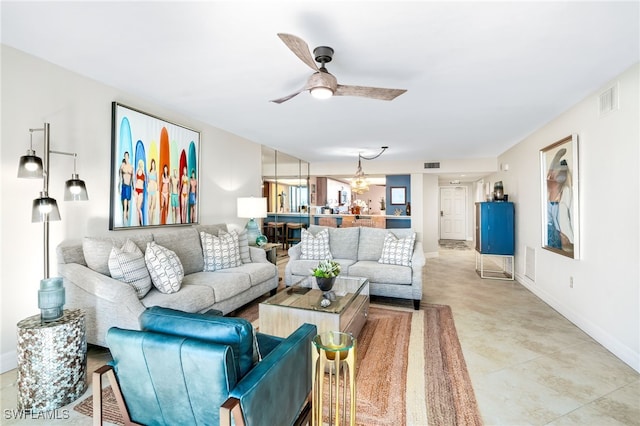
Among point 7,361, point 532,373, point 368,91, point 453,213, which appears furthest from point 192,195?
point 453,213

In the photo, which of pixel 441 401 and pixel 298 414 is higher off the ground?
pixel 298 414

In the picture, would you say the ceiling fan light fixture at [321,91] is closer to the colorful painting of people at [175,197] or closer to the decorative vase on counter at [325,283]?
the decorative vase on counter at [325,283]

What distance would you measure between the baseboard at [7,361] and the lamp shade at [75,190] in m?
1.21

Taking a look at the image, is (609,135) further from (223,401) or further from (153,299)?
(153,299)

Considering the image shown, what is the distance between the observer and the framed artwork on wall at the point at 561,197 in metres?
3.24

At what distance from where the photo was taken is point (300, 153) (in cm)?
652

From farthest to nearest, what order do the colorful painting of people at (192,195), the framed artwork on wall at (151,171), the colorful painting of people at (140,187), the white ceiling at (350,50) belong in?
the colorful painting of people at (192,195)
the colorful painting of people at (140,187)
the framed artwork on wall at (151,171)
the white ceiling at (350,50)

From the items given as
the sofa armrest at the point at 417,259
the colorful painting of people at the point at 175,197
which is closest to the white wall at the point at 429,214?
the sofa armrest at the point at 417,259

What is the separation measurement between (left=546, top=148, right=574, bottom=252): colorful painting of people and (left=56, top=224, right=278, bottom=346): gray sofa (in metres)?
3.64

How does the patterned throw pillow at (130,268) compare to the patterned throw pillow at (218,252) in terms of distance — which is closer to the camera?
the patterned throw pillow at (130,268)

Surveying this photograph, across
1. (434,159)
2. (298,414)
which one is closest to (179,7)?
(298,414)

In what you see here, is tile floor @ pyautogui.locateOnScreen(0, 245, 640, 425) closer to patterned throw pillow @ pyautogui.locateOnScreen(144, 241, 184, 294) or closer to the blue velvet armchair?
patterned throw pillow @ pyautogui.locateOnScreen(144, 241, 184, 294)

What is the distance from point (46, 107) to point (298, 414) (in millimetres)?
2998

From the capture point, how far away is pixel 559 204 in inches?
142
